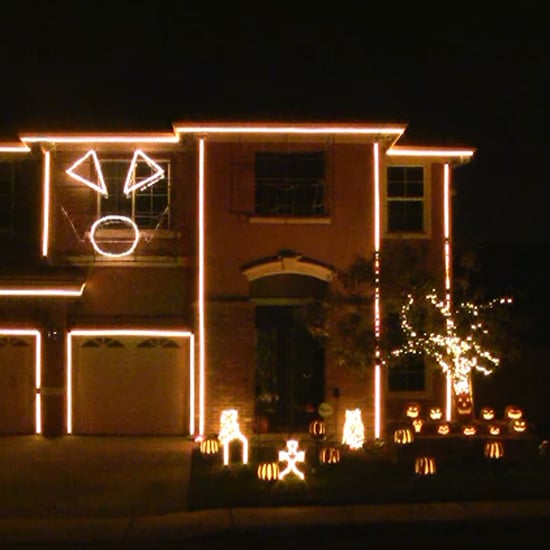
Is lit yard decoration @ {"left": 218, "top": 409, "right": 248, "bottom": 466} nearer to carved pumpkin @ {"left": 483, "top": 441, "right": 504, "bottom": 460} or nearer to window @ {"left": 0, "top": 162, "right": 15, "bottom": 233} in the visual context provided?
carved pumpkin @ {"left": 483, "top": 441, "right": 504, "bottom": 460}

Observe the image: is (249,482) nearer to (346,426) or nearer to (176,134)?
(346,426)

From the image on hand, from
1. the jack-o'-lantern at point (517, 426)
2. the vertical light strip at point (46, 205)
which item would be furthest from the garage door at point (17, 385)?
the jack-o'-lantern at point (517, 426)

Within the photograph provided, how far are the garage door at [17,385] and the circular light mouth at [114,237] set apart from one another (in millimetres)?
2484

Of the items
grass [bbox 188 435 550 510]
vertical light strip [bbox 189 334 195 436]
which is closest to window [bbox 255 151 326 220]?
vertical light strip [bbox 189 334 195 436]

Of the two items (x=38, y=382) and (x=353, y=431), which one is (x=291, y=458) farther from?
(x=38, y=382)

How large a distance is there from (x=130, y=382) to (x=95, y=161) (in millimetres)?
4864

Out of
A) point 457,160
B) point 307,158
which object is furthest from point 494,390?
point 307,158

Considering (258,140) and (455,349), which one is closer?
(455,349)

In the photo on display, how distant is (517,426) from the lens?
Result: 21.2m

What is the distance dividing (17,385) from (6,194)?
14.0ft

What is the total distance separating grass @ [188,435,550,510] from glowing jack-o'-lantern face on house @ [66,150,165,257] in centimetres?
527

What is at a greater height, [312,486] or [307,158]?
[307,158]

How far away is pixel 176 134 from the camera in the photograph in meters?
24.0

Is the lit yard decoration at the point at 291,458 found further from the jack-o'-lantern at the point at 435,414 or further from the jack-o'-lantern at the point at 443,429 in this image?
the jack-o'-lantern at the point at 435,414
